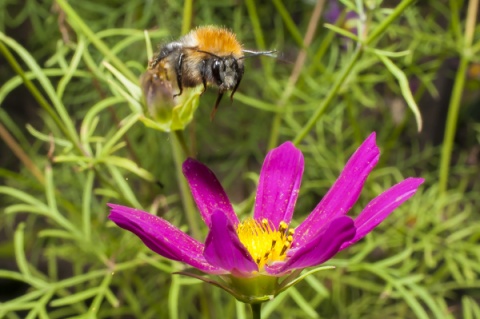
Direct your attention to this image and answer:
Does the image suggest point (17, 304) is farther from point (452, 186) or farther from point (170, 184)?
point (452, 186)

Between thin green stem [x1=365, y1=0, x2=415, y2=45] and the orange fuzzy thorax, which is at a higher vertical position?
thin green stem [x1=365, y1=0, x2=415, y2=45]

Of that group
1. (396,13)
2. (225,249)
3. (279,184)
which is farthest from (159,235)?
(396,13)

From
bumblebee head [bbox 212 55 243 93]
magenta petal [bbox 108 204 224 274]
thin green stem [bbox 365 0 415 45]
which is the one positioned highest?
thin green stem [bbox 365 0 415 45]

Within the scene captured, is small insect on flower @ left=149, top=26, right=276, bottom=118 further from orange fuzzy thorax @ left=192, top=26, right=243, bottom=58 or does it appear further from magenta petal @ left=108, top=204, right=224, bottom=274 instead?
magenta petal @ left=108, top=204, right=224, bottom=274

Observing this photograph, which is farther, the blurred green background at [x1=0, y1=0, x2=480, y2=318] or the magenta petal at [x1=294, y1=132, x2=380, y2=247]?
the blurred green background at [x1=0, y1=0, x2=480, y2=318]

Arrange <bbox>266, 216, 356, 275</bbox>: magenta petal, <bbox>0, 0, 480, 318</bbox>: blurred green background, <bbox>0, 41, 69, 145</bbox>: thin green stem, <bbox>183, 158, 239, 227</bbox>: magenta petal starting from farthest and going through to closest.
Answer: <bbox>0, 0, 480, 318</bbox>: blurred green background < <bbox>0, 41, 69, 145</bbox>: thin green stem < <bbox>183, 158, 239, 227</bbox>: magenta petal < <bbox>266, 216, 356, 275</bbox>: magenta petal

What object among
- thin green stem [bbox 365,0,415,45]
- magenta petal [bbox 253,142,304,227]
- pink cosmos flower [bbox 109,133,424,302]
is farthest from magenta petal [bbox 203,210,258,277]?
thin green stem [bbox 365,0,415,45]
